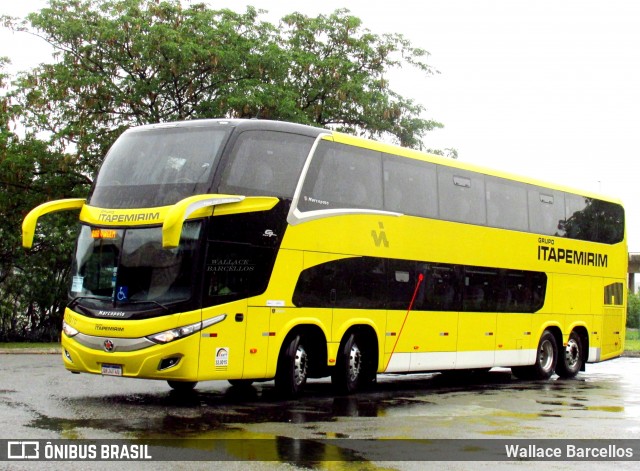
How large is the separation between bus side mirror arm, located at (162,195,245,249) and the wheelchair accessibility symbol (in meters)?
0.94

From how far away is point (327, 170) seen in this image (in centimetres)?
1573

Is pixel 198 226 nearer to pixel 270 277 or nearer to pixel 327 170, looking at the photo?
pixel 270 277

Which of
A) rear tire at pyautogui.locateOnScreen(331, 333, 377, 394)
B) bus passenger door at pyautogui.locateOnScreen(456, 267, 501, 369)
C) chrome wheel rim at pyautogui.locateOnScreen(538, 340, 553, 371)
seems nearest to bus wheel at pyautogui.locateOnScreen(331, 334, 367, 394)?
rear tire at pyautogui.locateOnScreen(331, 333, 377, 394)

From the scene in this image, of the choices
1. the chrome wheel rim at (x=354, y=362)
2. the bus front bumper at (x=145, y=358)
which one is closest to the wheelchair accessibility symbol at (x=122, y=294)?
the bus front bumper at (x=145, y=358)

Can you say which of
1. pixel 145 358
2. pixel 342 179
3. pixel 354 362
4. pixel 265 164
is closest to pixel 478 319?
pixel 354 362

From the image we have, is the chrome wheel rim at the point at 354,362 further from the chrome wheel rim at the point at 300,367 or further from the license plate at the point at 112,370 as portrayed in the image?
the license plate at the point at 112,370

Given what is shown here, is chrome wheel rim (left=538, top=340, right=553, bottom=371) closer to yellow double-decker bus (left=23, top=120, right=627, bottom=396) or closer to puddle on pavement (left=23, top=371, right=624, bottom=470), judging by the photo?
yellow double-decker bus (left=23, top=120, right=627, bottom=396)

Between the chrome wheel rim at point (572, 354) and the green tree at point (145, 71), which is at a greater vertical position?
the green tree at point (145, 71)

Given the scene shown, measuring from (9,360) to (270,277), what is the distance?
9.71 metres

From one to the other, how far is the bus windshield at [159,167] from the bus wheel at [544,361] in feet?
33.8

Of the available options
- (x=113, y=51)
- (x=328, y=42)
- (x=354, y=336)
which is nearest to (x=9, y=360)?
(x=354, y=336)

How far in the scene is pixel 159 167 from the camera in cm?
1427

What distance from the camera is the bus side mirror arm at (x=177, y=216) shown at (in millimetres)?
12570

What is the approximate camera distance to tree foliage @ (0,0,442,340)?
3072 cm
